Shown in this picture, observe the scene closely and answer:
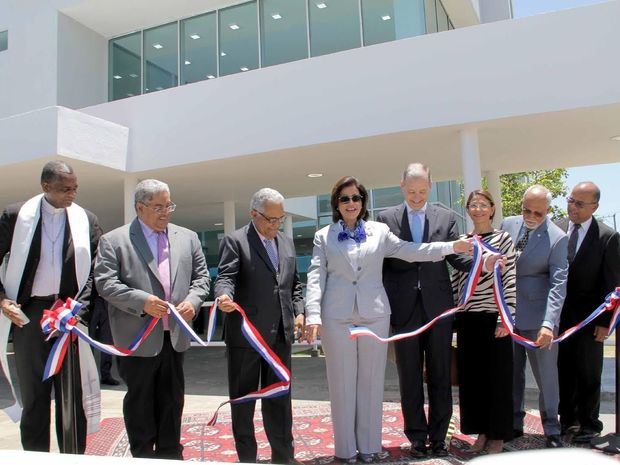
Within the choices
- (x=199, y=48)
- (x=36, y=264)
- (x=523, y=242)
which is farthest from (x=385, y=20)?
(x=36, y=264)

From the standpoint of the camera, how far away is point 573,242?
4.51m

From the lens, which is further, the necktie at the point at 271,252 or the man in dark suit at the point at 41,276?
the necktie at the point at 271,252

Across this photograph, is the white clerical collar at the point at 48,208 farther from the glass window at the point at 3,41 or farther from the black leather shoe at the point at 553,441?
the glass window at the point at 3,41

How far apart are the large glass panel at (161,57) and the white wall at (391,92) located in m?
3.27

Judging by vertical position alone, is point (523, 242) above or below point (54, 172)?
below

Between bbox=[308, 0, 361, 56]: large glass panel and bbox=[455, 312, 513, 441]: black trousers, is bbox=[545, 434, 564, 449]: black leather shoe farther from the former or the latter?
bbox=[308, 0, 361, 56]: large glass panel

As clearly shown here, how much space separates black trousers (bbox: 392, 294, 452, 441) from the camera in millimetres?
3994

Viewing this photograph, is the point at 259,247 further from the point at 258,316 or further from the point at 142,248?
the point at 142,248

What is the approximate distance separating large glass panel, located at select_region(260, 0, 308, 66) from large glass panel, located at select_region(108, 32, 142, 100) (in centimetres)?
334

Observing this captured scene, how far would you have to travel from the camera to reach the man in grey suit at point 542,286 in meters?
4.19

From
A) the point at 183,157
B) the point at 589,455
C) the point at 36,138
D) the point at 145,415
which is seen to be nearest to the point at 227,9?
the point at 183,157

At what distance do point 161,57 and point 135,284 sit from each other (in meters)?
10.8

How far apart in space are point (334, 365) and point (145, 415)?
1252mm

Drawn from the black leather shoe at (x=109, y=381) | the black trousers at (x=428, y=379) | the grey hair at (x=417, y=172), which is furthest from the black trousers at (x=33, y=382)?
the black leather shoe at (x=109, y=381)
